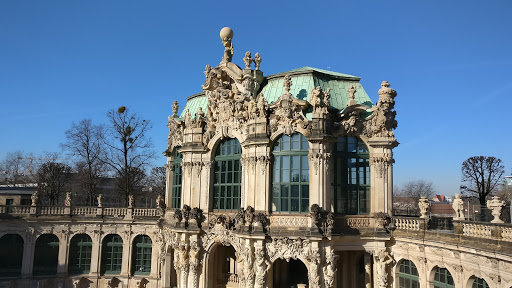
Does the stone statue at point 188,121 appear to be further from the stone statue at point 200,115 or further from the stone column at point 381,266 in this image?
the stone column at point 381,266

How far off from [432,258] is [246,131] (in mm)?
12373

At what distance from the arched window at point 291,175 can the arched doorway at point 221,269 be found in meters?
6.49

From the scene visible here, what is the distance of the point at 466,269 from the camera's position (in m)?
18.7

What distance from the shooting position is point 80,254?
3506 centimetres

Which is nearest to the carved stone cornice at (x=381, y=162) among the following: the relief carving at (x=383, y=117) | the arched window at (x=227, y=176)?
the relief carving at (x=383, y=117)

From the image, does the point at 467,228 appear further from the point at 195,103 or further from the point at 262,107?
the point at 195,103

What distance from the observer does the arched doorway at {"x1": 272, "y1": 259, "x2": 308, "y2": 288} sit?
89.8 ft

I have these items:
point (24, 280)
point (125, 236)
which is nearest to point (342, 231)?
point (125, 236)

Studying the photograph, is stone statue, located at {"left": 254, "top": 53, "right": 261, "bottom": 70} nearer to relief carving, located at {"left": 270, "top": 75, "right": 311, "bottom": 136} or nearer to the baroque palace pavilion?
the baroque palace pavilion

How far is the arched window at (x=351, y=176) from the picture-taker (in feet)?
79.2

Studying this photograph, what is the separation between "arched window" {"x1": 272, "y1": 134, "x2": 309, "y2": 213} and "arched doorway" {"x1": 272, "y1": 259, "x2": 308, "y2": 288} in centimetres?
521

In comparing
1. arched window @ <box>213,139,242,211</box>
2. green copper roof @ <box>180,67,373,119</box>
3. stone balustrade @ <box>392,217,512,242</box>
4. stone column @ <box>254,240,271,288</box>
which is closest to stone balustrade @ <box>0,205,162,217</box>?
arched window @ <box>213,139,242,211</box>

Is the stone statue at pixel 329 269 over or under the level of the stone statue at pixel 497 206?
under

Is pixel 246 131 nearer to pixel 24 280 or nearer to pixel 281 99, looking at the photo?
pixel 281 99
